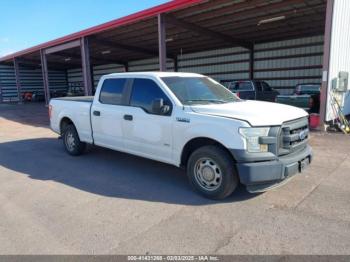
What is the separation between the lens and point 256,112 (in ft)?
12.9

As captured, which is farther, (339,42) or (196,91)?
(339,42)

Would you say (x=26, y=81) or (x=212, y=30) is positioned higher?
(x=212, y=30)

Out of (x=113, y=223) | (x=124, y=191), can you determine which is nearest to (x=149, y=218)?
(x=113, y=223)

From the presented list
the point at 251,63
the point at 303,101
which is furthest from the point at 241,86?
the point at 251,63

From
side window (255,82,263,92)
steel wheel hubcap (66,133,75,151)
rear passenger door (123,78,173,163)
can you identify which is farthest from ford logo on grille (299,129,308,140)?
side window (255,82,263,92)

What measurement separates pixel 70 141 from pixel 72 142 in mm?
98

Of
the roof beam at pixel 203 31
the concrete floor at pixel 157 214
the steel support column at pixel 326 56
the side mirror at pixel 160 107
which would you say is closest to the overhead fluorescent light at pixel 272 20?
the roof beam at pixel 203 31

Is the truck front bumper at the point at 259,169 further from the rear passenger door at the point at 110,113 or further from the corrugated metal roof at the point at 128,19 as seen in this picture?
the corrugated metal roof at the point at 128,19

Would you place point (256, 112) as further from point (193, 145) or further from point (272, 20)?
point (272, 20)

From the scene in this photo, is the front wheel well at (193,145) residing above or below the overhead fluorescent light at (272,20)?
below

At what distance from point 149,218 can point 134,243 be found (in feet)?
1.92

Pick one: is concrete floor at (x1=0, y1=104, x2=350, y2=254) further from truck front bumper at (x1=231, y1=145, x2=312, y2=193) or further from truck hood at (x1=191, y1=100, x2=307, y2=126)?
truck hood at (x1=191, y1=100, x2=307, y2=126)

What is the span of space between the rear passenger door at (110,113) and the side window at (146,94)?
0.27m

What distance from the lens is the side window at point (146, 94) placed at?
15.7 ft
